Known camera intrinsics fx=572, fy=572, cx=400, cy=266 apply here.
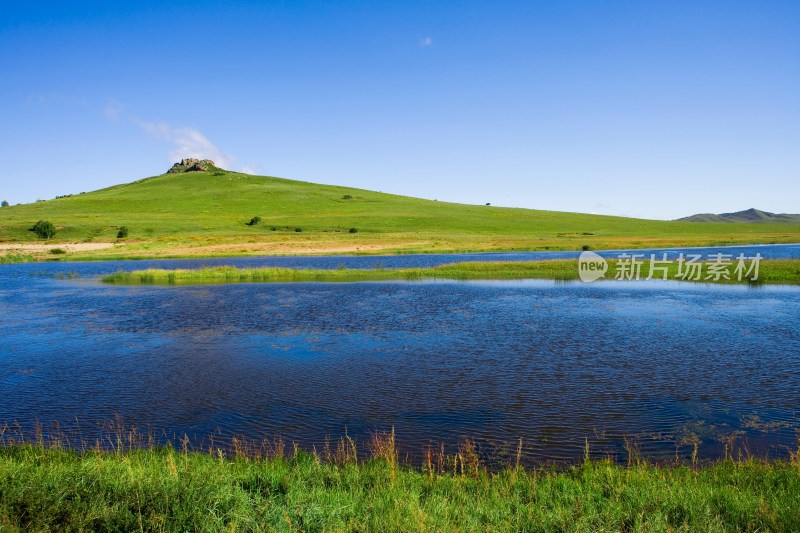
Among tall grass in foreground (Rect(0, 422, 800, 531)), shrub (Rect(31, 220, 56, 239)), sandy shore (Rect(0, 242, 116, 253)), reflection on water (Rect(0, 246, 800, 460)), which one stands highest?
shrub (Rect(31, 220, 56, 239))

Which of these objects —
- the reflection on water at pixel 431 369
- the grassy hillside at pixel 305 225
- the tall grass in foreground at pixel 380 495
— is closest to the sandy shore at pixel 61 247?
the grassy hillside at pixel 305 225

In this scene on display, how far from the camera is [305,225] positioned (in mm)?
112562

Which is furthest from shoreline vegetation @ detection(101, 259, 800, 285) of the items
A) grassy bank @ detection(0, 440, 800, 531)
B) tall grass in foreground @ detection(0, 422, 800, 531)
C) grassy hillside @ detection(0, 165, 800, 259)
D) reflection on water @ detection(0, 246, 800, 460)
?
grassy bank @ detection(0, 440, 800, 531)

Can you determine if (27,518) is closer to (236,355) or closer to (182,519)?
(182,519)

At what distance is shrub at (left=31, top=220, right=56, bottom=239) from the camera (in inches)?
3932

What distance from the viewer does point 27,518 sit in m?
7.71

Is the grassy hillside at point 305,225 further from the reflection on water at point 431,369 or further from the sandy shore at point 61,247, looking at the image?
the reflection on water at point 431,369

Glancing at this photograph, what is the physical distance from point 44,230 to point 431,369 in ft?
340

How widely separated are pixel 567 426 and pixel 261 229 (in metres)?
102

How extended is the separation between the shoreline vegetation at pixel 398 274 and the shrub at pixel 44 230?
186 ft

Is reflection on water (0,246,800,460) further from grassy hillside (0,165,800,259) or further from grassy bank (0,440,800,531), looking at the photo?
grassy hillside (0,165,800,259)

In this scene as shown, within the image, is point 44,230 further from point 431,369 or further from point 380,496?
point 380,496

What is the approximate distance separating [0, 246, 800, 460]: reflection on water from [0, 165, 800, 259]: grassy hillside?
2043 inches

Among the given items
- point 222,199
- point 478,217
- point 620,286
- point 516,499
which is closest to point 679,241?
point 478,217
